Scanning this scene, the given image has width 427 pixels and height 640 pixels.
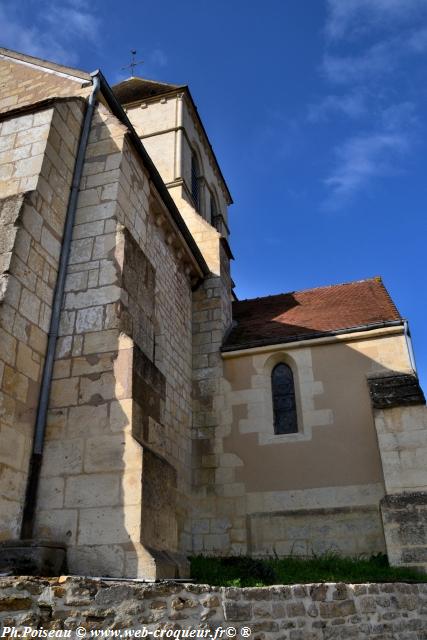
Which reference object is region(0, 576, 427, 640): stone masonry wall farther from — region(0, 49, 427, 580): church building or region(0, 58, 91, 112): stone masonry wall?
region(0, 58, 91, 112): stone masonry wall

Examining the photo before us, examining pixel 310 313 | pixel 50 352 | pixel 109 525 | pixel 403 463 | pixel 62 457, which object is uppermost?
pixel 310 313

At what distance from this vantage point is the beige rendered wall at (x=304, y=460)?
778cm

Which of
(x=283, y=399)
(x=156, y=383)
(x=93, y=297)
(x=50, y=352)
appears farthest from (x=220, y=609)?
(x=283, y=399)

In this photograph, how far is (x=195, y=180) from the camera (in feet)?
51.3

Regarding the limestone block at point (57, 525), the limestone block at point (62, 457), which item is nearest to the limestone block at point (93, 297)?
the limestone block at point (62, 457)

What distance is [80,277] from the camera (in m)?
5.90

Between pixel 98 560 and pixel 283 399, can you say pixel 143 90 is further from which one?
pixel 98 560

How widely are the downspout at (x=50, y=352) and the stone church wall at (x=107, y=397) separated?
0.21 feet

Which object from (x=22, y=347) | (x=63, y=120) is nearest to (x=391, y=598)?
(x=22, y=347)

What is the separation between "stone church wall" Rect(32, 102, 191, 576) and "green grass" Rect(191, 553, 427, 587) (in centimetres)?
76

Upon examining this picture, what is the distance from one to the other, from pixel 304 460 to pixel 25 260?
16.9ft

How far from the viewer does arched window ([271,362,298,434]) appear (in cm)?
884

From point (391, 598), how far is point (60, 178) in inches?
223

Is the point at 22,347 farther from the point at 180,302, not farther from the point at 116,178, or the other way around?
the point at 180,302
